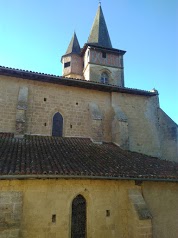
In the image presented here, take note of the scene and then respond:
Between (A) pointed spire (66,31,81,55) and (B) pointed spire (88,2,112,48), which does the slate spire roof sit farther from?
(B) pointed spire (88,2,112,48)

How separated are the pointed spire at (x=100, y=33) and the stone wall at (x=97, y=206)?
1659cm

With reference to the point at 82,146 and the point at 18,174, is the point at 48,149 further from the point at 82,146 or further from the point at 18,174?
the point at 18,174

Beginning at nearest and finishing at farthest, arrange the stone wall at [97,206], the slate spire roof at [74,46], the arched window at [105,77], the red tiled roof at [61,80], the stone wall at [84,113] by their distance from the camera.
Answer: the stone wall at [97,206]
the red tiled roof at [61,80]
the stone wall at [84,113]
the arched window at [105,77]
the slate spire roof at [74,46]

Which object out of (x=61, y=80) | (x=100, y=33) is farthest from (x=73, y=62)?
(x=61, y=80)

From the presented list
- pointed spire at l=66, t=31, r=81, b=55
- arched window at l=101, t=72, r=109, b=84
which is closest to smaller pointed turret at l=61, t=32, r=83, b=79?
pointed spire at l=66, t=31, r=81, b=55

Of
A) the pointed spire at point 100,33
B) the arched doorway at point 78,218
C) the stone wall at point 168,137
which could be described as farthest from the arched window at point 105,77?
the arched doorway at point 78,218

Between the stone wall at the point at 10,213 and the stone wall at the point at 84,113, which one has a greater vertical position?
the stone wall at the point at 84,113

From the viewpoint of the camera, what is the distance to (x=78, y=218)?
21.7 feet

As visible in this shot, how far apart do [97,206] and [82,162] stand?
1.59 metres

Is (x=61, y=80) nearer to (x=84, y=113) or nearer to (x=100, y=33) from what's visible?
(x=84, y=113)

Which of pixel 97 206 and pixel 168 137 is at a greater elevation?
pixel 168 137

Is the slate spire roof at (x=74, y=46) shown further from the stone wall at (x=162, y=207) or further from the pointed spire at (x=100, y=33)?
the stone wall at (x=162, y=207)

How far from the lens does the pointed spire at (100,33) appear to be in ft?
68.0

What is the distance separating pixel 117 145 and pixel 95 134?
4.96 feet
